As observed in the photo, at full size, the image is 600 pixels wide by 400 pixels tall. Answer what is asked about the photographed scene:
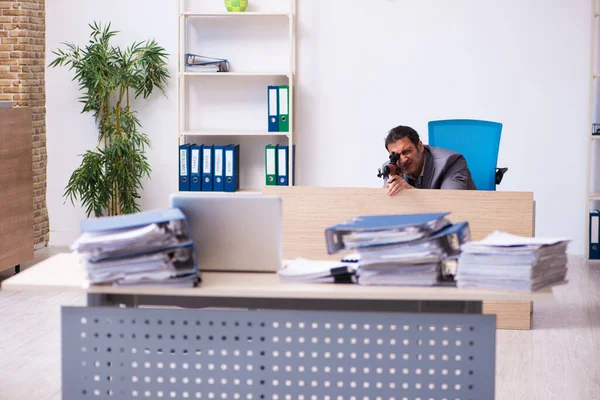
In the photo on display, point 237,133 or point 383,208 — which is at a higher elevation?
point 237,133

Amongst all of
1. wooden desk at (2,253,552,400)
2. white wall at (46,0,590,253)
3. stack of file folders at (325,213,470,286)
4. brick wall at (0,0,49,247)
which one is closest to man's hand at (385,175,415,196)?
wooden desk at (2,253,552,400)

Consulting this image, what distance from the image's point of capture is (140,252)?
2377mm

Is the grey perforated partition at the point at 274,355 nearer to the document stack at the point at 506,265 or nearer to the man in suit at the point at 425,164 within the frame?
the document stack at the point at 506,265

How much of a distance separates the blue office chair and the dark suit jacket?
19.3 inches

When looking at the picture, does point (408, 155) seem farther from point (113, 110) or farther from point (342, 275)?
point (113, 110)

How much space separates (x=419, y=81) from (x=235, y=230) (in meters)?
4.28

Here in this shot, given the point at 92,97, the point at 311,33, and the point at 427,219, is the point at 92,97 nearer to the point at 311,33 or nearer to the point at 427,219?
the point at 311,33

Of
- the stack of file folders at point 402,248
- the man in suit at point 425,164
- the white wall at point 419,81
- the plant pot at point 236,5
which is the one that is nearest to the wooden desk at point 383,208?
the man in suit at point 425,164

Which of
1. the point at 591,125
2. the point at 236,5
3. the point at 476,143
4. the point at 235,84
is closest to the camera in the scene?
the point at 476,143

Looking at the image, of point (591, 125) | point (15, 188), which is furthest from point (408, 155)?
point (15, 188)

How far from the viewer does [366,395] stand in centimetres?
253

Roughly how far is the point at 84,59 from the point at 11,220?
1.45 m

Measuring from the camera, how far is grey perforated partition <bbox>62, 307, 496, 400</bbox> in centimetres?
249

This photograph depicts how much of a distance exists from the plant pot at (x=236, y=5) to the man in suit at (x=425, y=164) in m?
2.38
